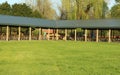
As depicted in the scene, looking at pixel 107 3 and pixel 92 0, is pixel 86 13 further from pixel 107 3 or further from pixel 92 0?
pixel 107 3

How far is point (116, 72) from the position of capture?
10.9 metres

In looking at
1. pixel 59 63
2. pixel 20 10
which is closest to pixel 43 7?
pixel 20 10

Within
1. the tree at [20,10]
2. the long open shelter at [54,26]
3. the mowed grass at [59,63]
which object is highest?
the tree at [20,10]

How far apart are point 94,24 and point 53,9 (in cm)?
3371

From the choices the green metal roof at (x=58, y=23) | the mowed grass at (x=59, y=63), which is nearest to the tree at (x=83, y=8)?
the green metal roof at (x=58, y=23)

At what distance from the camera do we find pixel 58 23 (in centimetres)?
5384

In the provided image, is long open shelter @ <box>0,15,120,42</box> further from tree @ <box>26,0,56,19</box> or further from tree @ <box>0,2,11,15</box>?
tree @ <box>26,0,56,19</box>

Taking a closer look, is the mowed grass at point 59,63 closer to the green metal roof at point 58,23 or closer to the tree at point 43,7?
the green metal roof at point 58,23

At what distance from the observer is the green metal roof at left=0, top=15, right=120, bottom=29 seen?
45.8 meters

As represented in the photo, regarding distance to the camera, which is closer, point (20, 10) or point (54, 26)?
point (54, 26)

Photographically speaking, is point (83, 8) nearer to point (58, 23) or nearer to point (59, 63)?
point (58, 23)

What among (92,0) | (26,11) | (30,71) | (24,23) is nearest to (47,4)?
(26,11)

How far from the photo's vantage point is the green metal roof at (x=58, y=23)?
45844 millimetres

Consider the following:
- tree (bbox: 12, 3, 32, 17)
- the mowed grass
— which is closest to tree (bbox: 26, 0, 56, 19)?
tree (bbox: 12, 3, 32, 17)
